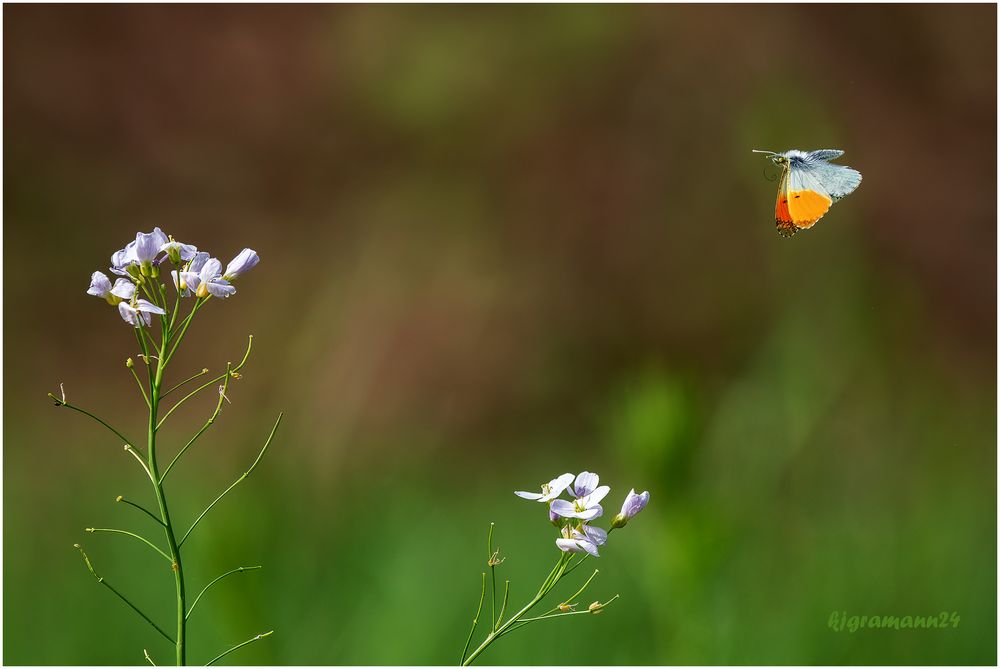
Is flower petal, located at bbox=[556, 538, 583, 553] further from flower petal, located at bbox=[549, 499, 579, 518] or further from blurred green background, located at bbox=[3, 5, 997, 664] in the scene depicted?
blurred green background, located at bbox=[3, 5, 997, 664]

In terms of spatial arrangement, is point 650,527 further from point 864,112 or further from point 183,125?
point 183,125

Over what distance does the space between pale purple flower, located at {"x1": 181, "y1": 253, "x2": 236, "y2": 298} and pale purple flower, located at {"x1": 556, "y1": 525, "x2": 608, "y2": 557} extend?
149 millimetres

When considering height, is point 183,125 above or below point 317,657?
above

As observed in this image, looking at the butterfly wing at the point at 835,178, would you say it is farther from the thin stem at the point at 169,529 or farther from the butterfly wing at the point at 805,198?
the thin stem at the point at 169,529

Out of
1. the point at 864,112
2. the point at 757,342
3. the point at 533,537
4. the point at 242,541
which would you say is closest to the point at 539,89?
the point at 864,112

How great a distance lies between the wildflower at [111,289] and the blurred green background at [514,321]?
0.36 m

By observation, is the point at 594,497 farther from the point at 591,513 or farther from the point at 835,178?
the point at 835,178

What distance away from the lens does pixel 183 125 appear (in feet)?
5.99

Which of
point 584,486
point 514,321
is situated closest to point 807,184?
point 584,486

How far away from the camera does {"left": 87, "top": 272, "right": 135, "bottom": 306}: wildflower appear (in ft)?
1.09

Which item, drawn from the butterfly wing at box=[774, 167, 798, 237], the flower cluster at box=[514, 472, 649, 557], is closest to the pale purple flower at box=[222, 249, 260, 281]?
the flower cluster at box=[514, 472, 649, 557]

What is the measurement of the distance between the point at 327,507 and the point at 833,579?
0.52 metres

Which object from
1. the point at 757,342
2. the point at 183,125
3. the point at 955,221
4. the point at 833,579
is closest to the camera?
the point at 833,579

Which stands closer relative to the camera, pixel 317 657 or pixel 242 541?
pixel 242 541
